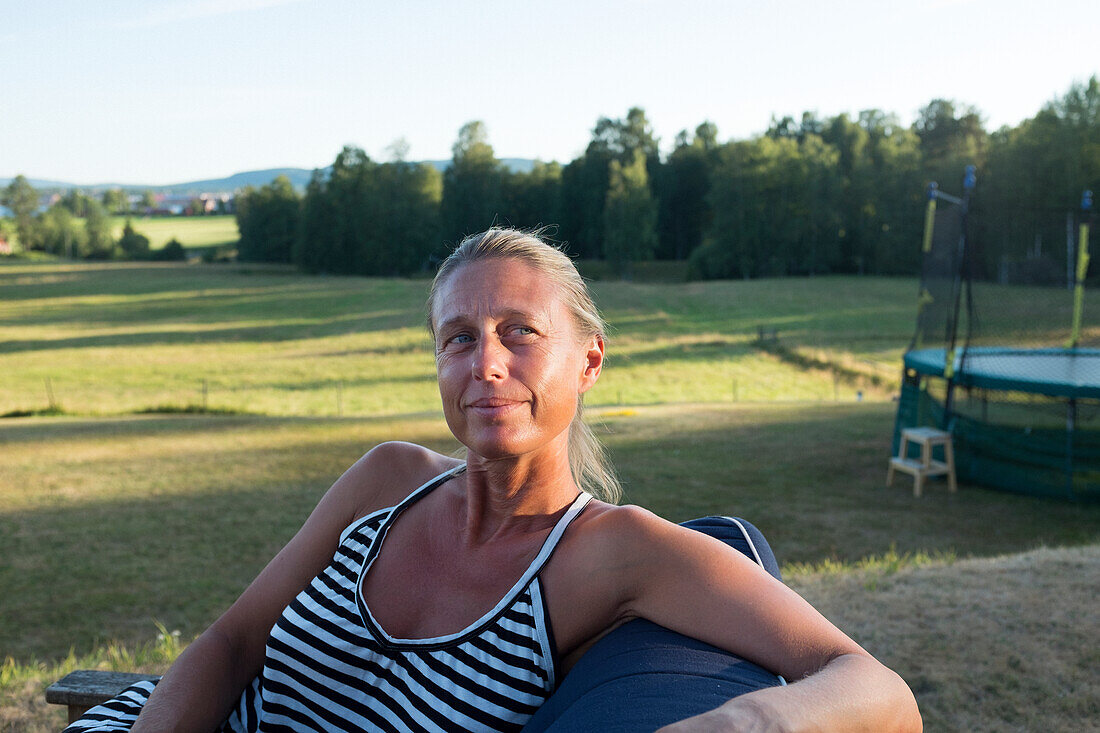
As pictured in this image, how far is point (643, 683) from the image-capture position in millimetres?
1209

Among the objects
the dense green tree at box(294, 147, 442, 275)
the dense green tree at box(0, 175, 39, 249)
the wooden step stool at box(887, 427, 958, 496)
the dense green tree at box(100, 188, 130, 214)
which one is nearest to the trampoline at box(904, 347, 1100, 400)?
the wooden step stool at box(887, 427, 958, 496)

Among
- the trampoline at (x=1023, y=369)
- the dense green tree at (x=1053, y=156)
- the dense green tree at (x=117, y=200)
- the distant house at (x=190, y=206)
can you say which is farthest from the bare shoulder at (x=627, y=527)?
the dense green tree at (x=117, y=200)

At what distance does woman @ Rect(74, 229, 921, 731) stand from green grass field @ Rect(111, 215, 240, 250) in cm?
9358

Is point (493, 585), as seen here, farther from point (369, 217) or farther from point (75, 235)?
point (75, 235)

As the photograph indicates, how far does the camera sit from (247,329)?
118 ft

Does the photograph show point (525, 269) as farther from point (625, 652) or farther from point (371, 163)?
point (371, 163)

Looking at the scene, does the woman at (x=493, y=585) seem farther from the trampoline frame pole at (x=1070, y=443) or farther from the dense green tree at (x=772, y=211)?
the dense green tree at (x=772, y=211)

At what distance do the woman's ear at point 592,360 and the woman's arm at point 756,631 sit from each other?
0.44 metres

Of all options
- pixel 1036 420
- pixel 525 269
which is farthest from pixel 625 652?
pixel 1036 420

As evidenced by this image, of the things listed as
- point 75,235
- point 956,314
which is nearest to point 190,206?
point 75,235

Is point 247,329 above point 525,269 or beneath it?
beneath

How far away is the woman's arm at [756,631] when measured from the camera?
1.09 metres

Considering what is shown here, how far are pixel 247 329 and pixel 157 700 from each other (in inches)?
1424

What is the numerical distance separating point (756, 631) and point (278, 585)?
1132mm
